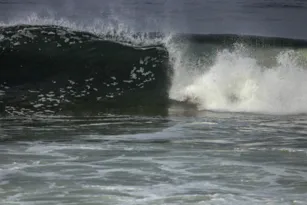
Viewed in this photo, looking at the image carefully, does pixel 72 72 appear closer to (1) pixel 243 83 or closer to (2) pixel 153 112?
(2) pixel 153 112

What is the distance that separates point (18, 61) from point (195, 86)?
4.72m

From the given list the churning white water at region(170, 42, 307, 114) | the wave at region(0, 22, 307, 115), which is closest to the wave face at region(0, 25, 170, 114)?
the wave at region(0, 22, 307, 115)

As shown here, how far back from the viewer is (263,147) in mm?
8977

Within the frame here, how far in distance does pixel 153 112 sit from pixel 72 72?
3741 mm

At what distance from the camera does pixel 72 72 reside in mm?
16188

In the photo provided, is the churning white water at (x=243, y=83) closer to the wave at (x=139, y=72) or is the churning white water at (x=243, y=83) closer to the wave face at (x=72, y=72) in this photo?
the wave at (x=139, y=72)

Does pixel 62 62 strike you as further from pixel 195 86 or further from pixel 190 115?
pixel 190 115

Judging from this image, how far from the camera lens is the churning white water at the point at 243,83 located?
45.0 feet

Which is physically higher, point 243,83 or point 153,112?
point 243,83

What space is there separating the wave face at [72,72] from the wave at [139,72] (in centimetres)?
2

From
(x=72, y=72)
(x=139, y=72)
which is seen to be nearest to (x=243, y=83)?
(x=139, y=72)

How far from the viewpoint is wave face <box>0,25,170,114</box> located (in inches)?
559

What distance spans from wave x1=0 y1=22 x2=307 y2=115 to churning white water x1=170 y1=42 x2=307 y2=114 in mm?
20

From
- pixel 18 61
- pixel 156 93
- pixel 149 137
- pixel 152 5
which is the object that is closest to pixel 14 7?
pixel 152 5
